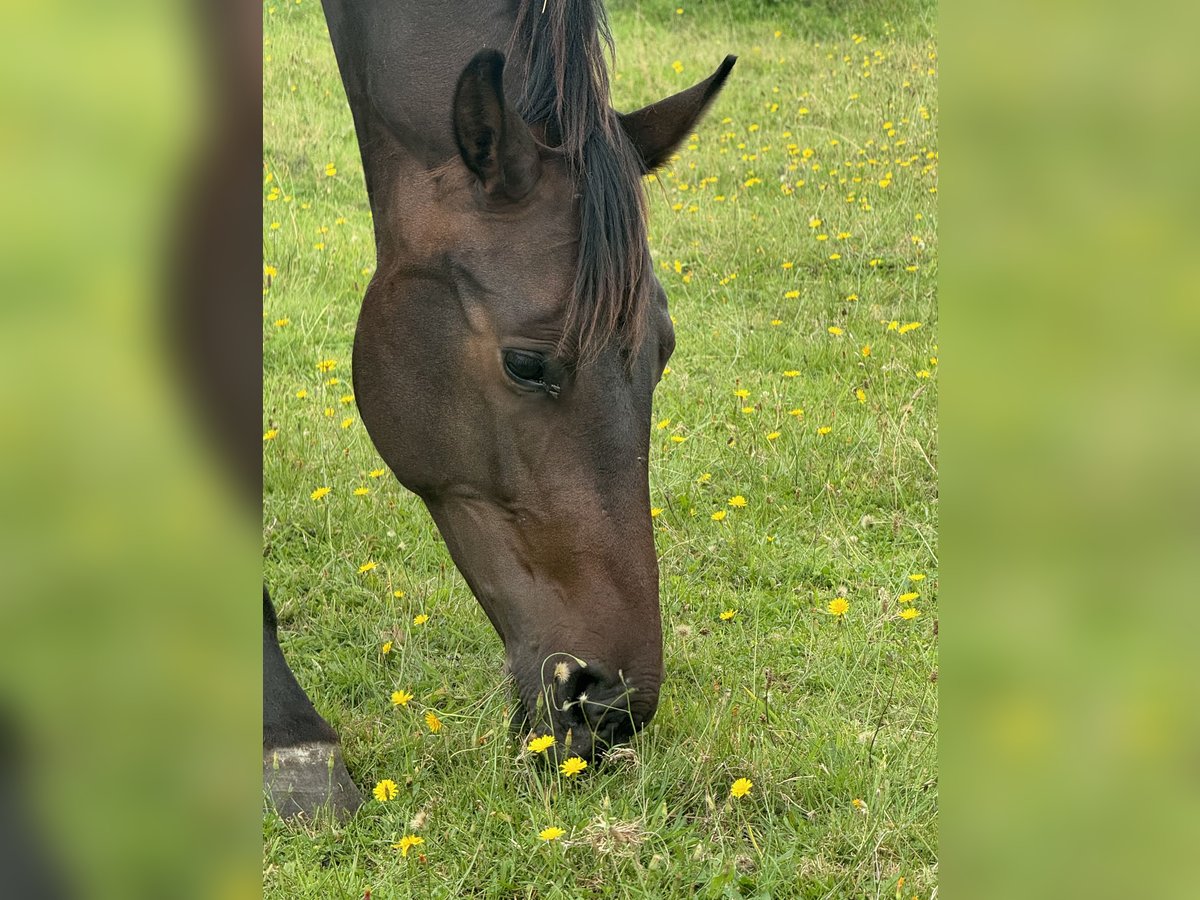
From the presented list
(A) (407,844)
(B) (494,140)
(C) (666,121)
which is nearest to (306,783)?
(A) (407,844)

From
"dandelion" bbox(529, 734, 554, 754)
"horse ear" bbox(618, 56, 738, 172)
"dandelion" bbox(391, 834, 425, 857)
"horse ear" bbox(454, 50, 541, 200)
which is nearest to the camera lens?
"dandelion" bbox(391, 834, 425, 857)

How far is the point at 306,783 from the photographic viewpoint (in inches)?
93.3

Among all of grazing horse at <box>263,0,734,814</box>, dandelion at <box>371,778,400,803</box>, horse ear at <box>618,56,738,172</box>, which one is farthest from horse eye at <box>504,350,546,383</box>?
dandelion at <box>371,778,400,803</box>

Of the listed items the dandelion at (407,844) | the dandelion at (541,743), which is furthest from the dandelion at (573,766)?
the dandelion at (407,844)

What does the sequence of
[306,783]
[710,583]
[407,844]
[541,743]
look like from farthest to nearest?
[710,583] < [306,783] < [541,743] < [407,844]

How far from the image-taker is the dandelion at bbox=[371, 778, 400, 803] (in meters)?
2.33

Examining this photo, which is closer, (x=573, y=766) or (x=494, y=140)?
(x=573, y=766)

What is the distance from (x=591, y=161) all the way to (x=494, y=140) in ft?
0.75

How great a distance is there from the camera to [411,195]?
2627mm

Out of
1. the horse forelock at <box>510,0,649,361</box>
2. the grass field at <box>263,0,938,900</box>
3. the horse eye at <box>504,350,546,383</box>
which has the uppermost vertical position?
the horse forelock at <box>510,0,649,361</box>

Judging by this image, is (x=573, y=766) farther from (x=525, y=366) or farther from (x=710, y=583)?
(x=710, y=583)

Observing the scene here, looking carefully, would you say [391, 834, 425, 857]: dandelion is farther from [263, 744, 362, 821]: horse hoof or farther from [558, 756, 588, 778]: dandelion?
[558, 756, 588, 778]: dandelion
